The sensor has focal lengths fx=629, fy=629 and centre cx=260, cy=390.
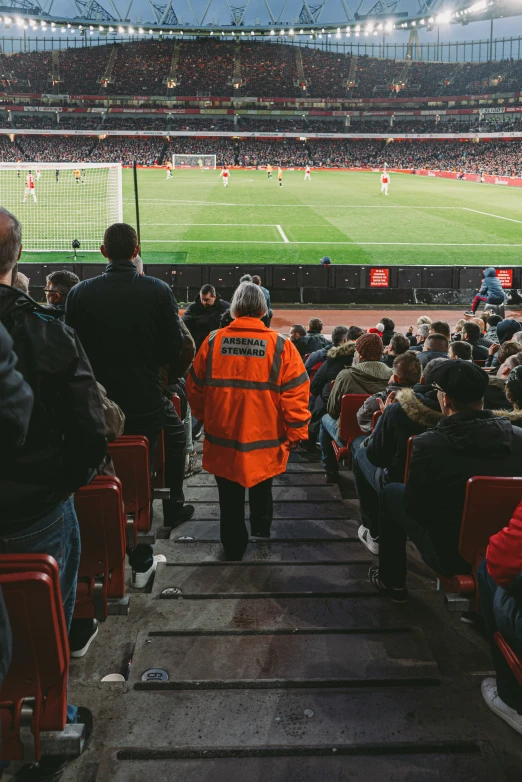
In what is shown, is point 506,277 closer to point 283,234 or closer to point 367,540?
point 283,234

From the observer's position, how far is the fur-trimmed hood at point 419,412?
3.80 metres

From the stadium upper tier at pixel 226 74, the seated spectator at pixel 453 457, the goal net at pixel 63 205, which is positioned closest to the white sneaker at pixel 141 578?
the seated spectator at pixel 453 457

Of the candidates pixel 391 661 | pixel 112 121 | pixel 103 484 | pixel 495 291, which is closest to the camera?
pixel 103 484

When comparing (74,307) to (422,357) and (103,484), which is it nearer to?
(103,484)

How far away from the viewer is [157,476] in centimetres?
494

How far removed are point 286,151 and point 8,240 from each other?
82688 millimetres

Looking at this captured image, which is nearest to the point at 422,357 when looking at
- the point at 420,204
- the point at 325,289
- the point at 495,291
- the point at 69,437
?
the point at 69,437

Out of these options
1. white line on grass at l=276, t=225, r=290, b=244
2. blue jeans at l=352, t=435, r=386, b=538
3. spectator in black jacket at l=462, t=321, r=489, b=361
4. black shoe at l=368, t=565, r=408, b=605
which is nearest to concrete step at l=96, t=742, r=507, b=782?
black shoe at l=368, t=565, r=408, b=605

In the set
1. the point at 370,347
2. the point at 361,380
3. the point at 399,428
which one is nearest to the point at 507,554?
the point at 399,428

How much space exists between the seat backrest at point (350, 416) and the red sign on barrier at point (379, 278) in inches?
558

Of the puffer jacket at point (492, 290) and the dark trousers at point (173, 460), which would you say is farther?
the puffer jacket at point (492, 290)

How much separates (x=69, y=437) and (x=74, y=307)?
1.72m

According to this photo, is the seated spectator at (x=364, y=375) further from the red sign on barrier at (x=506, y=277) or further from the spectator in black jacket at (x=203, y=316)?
the red sign on barrier at (x=506, y=277)

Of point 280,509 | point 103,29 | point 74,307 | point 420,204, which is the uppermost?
point 103,29
